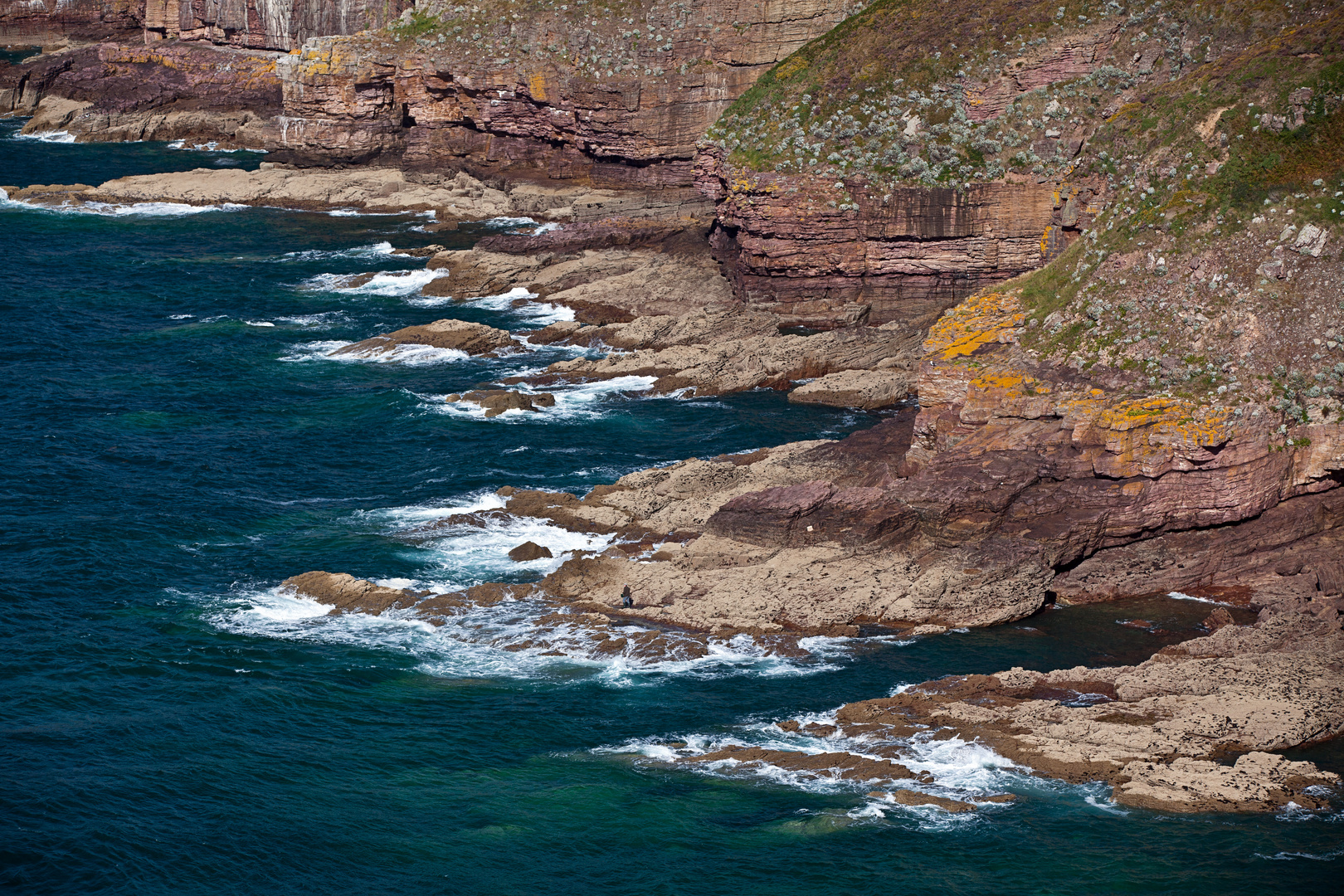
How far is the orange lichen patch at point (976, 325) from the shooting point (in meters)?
50.9

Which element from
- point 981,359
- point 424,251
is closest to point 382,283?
point 424,251

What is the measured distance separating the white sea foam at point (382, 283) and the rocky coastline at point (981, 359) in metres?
1.82

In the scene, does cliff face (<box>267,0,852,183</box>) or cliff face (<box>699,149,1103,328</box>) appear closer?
Result: cliff face (<box>699,149,1103,328</box>)

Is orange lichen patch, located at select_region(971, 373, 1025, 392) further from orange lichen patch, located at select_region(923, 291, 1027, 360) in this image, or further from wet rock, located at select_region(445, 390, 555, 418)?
wet rock, located at select_region(445, 390, 555, 418)

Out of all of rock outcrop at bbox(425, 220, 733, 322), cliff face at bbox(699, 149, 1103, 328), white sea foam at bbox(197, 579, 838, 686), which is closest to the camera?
white sea foam at bbox(197, 579, 838, 686)

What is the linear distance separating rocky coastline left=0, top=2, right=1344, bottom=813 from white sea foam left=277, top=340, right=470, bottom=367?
2.69 feet

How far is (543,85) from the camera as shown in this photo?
99938 millimetres

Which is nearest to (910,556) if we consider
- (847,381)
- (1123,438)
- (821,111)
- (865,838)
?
(1123,438)

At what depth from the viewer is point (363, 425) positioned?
65.4 meters

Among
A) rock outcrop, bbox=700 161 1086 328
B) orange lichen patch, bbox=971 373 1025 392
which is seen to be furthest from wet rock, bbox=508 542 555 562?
rock outcrop, bbox=700 161 1086 328

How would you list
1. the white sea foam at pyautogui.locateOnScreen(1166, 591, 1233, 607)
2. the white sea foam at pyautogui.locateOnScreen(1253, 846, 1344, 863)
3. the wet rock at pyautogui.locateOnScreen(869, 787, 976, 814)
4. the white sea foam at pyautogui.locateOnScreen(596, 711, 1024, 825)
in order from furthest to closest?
1. the white sea foam at pyautogui.locateOnScreen(1166, 591, 1233, 607)
2. the white sea foam at pyautogui.locateOnScreen(596, 711, 1024, 825)
3. the wet rock at pyautogui.locateOnScreen(869, 787, 976, 814)
4. the white sea foam at pyautogui.locateOnScreen(1253, 846, 1344, 863)

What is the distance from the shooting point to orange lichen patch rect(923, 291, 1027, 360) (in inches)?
2003

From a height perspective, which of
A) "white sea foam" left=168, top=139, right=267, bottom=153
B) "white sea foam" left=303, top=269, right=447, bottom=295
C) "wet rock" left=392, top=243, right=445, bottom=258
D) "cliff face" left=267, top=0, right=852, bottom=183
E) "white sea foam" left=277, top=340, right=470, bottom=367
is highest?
"cliff face" left=267, top=0, right=852, bottom=183

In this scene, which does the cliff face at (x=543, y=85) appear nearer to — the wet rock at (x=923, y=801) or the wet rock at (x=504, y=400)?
the wet rock at (x=504, y=400)
